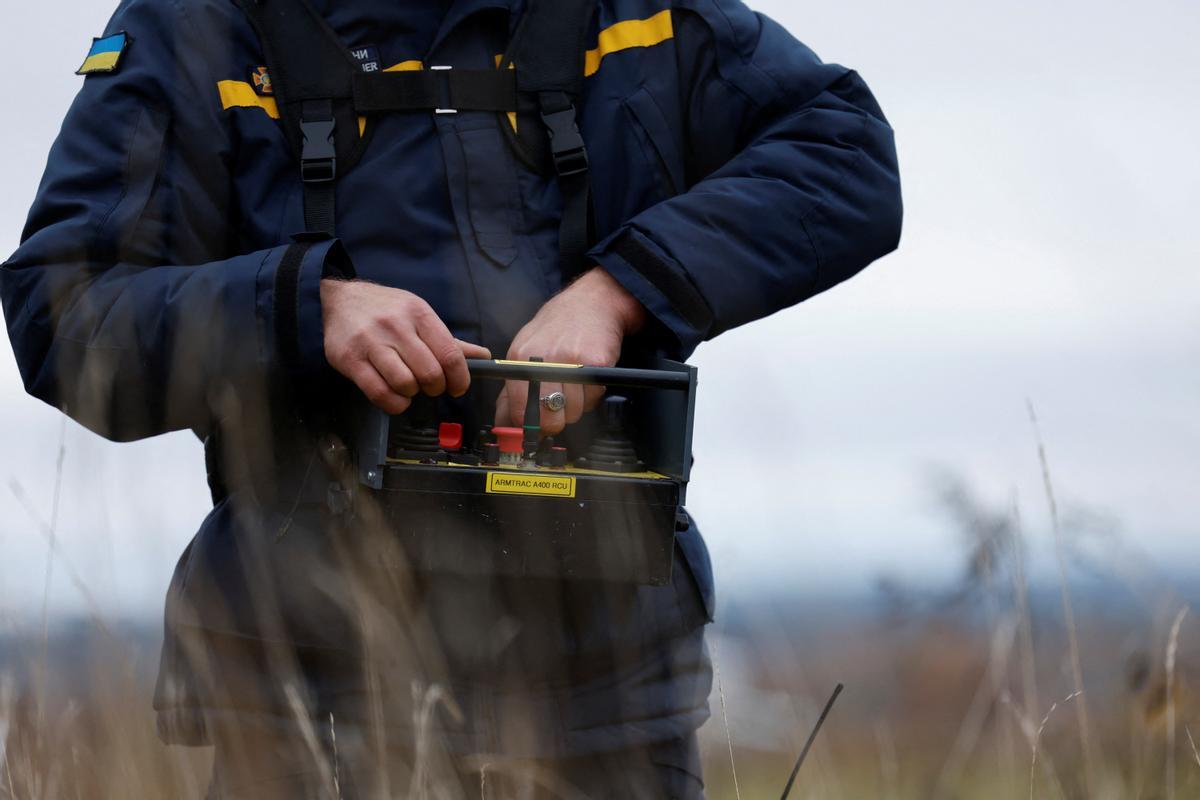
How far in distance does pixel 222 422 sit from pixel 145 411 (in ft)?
0.37

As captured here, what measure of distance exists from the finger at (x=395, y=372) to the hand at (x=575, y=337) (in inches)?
7.6

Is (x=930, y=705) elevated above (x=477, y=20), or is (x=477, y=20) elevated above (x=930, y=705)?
(x=477, y=20)

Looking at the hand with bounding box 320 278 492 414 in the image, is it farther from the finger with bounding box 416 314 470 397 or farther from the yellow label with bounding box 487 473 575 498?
the yellow label with bounding box 487 473 575 498

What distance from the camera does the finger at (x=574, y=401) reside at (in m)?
1.85

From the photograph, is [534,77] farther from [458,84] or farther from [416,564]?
[416,564]

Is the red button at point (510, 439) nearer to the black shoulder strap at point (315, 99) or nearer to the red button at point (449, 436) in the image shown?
the red button at point (449, 436)

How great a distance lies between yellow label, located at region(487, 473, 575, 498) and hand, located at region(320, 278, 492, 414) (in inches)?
5.1

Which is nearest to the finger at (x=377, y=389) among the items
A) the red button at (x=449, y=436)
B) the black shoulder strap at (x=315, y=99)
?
the red button at (x=449, y=436)

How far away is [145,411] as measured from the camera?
6.42ft

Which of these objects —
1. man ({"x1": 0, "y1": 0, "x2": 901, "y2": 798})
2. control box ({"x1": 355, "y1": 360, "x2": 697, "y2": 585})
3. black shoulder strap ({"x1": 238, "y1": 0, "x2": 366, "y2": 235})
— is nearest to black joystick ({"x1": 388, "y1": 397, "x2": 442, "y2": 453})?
control box ({"x1": 355, "y1": 360, "x2": 697, "y2": 585})

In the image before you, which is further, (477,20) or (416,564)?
(477,20)

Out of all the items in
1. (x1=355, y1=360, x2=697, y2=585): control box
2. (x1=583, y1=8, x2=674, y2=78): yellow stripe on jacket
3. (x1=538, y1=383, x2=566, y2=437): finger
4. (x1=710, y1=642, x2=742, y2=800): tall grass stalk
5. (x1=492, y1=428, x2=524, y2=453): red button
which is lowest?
(x1=710, y1=642, x2=742, y2=800): tall grass stalk

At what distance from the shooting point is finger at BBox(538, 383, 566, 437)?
1834 millimetres

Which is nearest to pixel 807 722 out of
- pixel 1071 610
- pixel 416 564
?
pixel 1071 610
